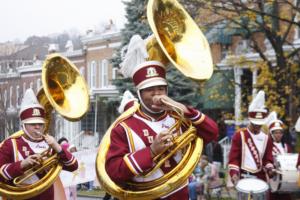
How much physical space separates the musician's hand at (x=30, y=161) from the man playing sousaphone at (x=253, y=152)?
3068mm

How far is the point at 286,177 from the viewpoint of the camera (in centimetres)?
1016

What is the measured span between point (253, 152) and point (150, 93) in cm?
484

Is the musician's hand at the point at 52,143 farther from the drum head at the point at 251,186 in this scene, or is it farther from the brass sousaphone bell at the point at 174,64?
the brass sousaphone bell at the point at 174,64

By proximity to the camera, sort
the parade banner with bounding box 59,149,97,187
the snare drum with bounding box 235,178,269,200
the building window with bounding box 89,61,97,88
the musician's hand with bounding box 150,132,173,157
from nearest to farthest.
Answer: the musician's hand with bounding box 150,132,173,157 < the snare drum with bounding box 235,178,269,200 < the parade banner with bounding box 59,149,97,187 < the building window with bounding box 89,61,97,88

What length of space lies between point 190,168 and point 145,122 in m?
0.51

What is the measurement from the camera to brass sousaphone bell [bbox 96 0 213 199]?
5.18 m

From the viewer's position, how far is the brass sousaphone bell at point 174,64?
5.18 m

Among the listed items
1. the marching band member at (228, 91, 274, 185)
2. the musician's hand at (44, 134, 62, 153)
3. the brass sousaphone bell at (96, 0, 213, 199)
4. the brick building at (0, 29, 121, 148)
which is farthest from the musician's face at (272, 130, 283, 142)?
the brick building at (0, 29, 121, 148)

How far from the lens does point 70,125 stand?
44531 millimetres

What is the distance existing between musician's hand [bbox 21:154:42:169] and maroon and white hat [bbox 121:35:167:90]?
2.39 meters

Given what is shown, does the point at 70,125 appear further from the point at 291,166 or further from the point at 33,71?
the point at 291,166

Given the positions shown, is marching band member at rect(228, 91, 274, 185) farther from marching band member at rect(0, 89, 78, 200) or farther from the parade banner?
the parade banner

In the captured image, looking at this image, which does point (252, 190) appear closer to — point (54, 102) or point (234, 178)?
point (234, 178)

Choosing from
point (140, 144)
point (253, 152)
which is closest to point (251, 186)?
point (253, 152)
